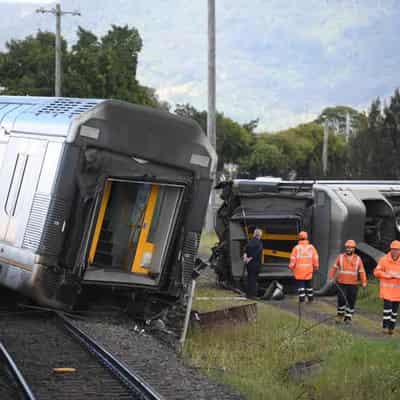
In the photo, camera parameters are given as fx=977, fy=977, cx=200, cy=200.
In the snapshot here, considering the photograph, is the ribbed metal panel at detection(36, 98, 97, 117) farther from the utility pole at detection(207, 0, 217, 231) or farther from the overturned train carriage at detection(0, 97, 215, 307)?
the utility pole at detection(207, 0, 217, 231)

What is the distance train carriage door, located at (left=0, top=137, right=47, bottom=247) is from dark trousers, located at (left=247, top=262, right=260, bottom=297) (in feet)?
24.6

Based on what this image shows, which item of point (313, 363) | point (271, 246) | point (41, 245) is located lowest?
point (313, 363)

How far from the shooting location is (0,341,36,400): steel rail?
360 inches

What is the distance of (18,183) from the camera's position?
13.7 m

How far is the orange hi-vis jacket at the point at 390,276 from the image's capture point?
1527cm

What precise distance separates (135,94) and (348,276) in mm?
44205

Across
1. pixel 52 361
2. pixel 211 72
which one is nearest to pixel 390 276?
pixel 52 361

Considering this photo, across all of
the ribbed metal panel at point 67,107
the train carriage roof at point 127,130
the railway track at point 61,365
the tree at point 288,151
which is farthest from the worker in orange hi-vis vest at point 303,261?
the tree at point 288,151

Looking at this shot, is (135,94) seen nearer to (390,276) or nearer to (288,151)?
(288,151)

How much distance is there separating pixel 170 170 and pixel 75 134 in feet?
5.01

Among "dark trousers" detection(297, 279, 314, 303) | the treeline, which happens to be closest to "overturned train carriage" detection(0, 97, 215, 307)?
"dark trousers" detection(297, 279, 314, 303)

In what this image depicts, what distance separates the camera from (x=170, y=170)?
13.5 metres

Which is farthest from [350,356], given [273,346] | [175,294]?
[175,294]

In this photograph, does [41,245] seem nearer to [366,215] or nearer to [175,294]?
[175,294]
